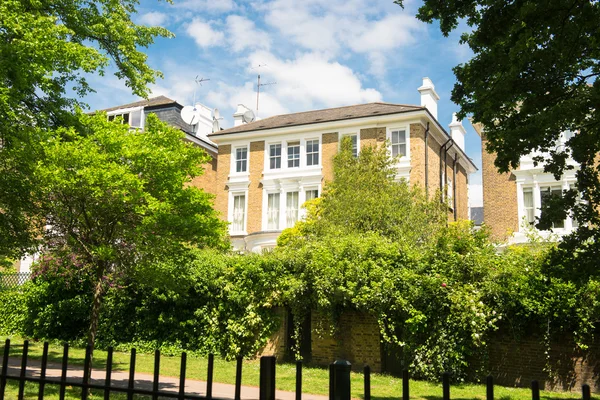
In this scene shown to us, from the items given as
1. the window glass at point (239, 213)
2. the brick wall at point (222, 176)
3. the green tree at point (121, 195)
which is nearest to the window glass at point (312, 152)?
the window glass at point (239, 213)

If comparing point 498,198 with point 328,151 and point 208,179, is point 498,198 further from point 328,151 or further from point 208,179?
point 208,179

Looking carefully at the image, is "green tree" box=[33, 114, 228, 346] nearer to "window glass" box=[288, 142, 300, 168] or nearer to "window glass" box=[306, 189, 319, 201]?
"window glass" box=[306, 189, 319, 201]

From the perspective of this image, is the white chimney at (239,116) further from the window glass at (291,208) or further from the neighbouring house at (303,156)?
the window glass at (291,208)

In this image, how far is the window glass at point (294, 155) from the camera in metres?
32.6

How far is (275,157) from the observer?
33.2 metres

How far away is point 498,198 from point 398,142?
235 inches

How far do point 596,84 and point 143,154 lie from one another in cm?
904

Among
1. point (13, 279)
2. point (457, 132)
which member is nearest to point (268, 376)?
point (13, 279)

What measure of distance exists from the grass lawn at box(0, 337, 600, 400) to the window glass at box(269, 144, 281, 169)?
56.2ft

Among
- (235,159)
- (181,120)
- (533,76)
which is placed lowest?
(533,76)

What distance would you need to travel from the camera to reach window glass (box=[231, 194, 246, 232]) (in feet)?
109

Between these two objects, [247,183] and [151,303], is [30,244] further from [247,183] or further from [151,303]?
[247,183]

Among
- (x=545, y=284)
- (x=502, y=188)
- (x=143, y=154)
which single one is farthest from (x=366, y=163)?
(x=143, y=154)

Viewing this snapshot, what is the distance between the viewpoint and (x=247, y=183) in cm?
3341
